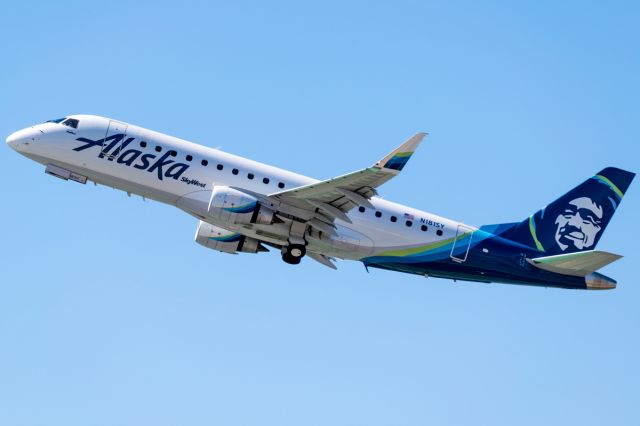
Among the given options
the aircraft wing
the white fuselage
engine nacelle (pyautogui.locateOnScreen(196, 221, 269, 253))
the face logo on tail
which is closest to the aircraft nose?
the white fuselage

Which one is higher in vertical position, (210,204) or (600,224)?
(600,224)

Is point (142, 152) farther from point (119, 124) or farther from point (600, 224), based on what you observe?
point (600, 224)

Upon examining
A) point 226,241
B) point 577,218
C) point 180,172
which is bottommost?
point 226,241

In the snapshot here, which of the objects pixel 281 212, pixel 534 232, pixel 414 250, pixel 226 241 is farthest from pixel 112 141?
pixel 534 232

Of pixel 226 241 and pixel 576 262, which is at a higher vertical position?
pixel 576 262

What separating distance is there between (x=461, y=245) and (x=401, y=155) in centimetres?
928

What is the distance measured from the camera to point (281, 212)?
4881 centimetres

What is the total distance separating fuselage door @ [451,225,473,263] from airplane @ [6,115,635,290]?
49 millimetres

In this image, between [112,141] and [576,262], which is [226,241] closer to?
[112,141]

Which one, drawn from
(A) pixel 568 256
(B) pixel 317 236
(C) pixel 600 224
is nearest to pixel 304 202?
(B) pixel 317 236

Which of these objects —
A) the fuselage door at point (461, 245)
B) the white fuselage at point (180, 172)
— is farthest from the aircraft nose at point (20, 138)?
the fuselage door at point (461, 245)

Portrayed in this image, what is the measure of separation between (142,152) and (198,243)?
6.31m

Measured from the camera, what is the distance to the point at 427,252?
51.0m

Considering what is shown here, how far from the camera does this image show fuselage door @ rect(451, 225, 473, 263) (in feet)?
168
